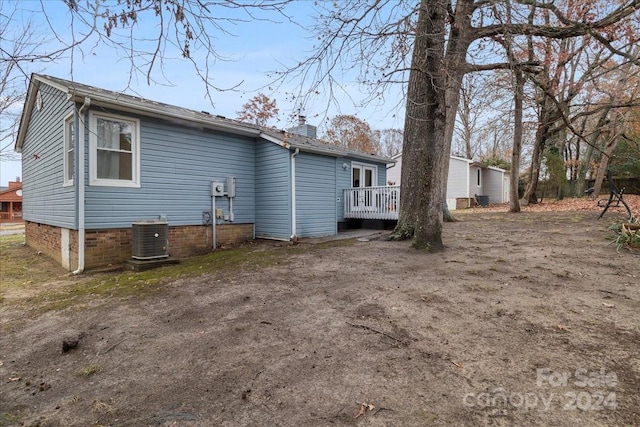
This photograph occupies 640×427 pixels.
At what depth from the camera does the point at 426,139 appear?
6805 millimetres

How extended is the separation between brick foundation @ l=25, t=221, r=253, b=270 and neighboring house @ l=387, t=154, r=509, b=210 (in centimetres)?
1409

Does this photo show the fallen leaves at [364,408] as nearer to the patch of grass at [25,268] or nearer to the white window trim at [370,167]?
the patch of grass at [25,268]

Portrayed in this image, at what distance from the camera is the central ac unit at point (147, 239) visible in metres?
6.75

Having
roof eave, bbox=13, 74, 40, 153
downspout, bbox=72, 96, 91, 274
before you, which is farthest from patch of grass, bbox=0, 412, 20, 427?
roof eave, bbox=13, 74, 40, 153

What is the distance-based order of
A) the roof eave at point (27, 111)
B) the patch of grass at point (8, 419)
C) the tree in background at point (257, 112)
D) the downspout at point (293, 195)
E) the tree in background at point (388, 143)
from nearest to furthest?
the patch of grass at point (8, 419)
the roof eave at point (27, 111)
the downspout at point (293, 195)
the tree in background at point (257, 112)
the tree in background at point (388, 143)

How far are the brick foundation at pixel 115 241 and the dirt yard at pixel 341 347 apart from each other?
1298 mm

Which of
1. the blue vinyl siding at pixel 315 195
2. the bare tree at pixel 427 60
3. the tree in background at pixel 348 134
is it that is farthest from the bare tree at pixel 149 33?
the tree in background at pixel 348 134

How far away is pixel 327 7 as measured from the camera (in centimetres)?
487

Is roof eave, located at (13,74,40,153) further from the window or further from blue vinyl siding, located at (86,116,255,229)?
blue vinyl siding, located at (86,116,255,229)

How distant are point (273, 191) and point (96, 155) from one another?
4.25m

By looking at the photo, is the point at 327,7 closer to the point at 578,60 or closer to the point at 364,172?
the point at 364,172

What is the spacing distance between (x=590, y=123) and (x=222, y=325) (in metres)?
30.7

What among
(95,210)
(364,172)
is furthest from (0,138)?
(364,172)

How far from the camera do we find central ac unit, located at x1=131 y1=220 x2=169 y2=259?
22.1ft
